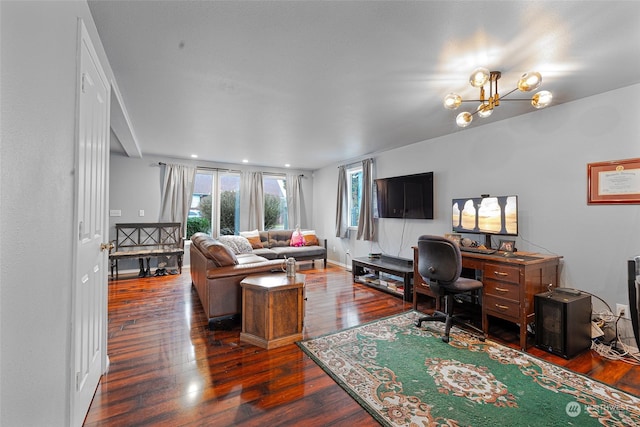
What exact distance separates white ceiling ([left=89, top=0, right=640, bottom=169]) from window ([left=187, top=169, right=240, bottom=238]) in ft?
9.42

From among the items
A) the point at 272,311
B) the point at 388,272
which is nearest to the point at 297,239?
the point at 388,272

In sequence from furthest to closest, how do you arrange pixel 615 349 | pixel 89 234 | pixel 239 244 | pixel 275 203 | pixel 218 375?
pixel 275 203 < pixel 239 244 < pixel 615 349 < pixel 218 375 < pixel 89 234

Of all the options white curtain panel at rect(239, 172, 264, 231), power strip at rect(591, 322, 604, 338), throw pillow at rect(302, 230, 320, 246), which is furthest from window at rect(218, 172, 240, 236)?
power strip at rect(591, 322, 604, 338)

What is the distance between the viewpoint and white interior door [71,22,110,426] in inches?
58.4

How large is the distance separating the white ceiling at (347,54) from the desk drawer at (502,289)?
6.25 feet

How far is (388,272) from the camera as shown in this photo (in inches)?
169

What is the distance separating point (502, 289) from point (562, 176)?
1.42 m

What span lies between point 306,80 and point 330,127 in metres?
1.40

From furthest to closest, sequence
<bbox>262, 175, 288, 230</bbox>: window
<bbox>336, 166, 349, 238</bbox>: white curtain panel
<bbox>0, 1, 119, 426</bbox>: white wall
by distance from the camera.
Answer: <bbox>262, 175, 288, 230</bbox>: window → <bbox>336, 166, 349, 238</bbox>: white curtain panel → <bbox>0, 1, 119, 426</bbox>: white wall

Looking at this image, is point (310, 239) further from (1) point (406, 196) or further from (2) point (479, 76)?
(2) point (479, 76)

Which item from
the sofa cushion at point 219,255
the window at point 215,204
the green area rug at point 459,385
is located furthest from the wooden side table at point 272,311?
the window at point 215,204

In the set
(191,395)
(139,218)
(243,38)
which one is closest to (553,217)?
(243,38)

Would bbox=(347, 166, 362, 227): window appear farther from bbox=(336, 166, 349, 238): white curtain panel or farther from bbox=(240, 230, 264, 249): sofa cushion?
bbox=(240, 230, 264, 249): sofa cushion

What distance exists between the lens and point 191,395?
1.94 m
